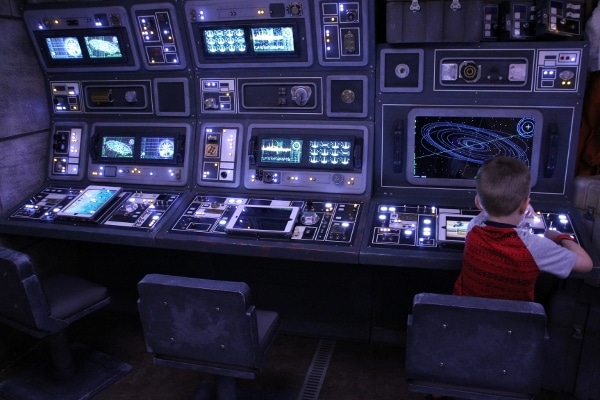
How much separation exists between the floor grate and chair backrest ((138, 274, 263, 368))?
0.85 metres

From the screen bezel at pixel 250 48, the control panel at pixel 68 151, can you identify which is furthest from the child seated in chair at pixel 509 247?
the control panel at pixel 68 151

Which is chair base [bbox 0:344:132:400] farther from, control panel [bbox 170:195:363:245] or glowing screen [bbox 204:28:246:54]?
glowing screen [bbox 204:28:246:54]

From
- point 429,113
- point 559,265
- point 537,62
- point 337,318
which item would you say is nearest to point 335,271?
point 337,318

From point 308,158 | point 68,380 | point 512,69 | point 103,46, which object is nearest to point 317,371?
point 308,158

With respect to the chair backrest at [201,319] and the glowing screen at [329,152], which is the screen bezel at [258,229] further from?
the chair backrest at [201,319]

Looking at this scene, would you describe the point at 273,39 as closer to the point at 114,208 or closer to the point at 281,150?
the point at 281,150

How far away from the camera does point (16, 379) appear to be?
262 cm

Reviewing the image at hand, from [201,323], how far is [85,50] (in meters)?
2.04

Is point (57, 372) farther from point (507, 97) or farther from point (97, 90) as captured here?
point (507, 97)

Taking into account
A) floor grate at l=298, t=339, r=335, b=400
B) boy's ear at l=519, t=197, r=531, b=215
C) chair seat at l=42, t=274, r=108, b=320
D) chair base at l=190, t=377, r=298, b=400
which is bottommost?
floor grate at l=298, t=339, r=335, b=400

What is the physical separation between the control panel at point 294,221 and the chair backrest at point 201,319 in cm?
72

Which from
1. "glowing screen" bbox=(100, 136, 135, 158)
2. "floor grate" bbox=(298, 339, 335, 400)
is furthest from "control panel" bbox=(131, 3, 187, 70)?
"floor grate" bbox=(298, 339, 335, 400)

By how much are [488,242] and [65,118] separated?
2.64 m

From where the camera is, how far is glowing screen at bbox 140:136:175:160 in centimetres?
290
